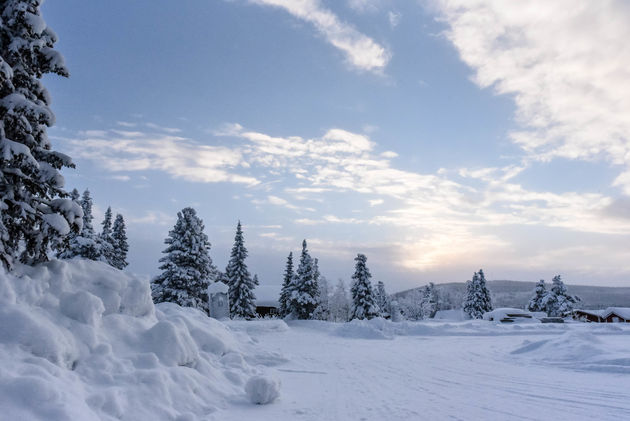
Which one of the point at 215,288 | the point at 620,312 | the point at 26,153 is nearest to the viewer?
the point at 26,153

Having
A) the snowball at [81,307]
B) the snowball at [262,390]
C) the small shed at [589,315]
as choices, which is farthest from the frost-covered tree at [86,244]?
the small shed at [589,315]

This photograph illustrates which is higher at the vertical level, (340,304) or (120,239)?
(120,239)

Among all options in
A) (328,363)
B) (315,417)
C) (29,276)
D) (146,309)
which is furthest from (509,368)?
(29,276)

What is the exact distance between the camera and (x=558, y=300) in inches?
2697

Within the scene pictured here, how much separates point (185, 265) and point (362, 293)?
2221cm

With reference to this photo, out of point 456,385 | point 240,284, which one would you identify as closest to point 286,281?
point 240,284

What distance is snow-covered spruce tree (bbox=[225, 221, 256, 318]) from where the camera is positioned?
4674 centimetres

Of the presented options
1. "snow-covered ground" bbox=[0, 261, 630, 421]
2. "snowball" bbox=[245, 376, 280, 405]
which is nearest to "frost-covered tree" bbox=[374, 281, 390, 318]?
"snow-covered ground" bbox=[0, 261, 630, 421]

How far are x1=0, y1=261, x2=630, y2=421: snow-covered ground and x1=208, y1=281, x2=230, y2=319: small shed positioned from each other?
83.6ft

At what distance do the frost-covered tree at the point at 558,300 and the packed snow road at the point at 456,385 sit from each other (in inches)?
2311

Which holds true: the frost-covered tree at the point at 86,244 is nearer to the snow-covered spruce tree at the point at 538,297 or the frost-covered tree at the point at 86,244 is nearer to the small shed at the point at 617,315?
the snow-covered spruce tree at the point at 538,297

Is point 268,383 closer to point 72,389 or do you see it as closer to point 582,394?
point 72,389

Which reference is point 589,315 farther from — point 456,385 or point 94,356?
point 94,356

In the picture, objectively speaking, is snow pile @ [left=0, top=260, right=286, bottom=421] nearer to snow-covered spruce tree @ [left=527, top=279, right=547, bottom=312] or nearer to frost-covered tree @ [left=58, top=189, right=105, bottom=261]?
frost-covered tree @ [left=58, top=189, right=105, bottom=261]
